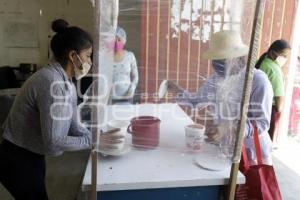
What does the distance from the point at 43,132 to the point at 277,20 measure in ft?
9.21

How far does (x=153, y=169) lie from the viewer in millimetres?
1259

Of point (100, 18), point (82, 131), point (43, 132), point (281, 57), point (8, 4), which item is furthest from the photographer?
point (8, 4)

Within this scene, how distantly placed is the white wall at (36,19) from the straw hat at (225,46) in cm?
311

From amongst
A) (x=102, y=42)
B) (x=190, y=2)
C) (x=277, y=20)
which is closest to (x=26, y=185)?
(x=102, y=42)

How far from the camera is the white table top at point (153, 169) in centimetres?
118

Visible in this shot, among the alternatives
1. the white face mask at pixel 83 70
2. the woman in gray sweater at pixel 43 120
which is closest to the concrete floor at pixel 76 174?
the woman in gray sweater at pixel 43 120

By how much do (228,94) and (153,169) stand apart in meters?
0.43

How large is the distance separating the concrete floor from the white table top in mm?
1315

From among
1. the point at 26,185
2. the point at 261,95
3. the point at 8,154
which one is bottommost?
the point at 26,185

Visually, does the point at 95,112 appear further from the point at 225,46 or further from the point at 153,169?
the point at 225,46

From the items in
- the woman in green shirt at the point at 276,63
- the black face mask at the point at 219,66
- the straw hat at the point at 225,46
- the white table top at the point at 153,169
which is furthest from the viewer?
the woman in green shirt at the point at 276,63

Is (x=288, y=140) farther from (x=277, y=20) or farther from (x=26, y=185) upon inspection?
(x=26, y=185)

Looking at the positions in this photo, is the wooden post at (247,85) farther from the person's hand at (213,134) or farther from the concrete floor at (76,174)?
the concrete floor at (76,174)

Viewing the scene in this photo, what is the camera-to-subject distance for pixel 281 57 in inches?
112
